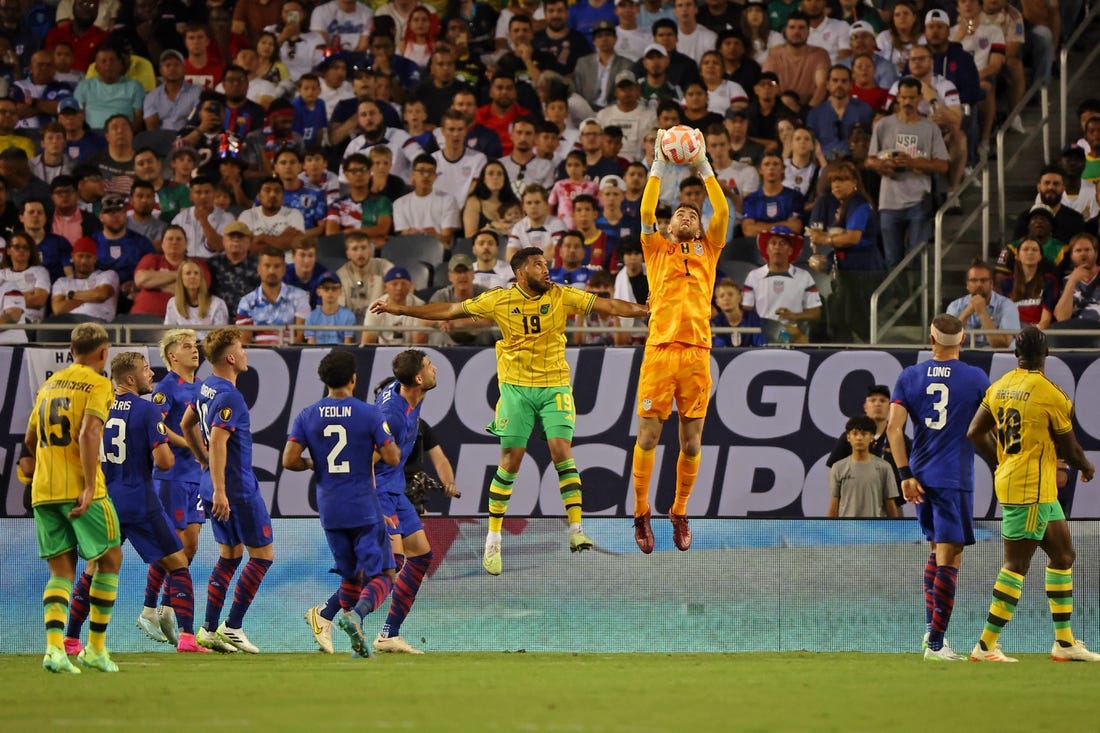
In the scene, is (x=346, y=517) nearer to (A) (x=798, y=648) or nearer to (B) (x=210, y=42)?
(A) (x=798, y=648)

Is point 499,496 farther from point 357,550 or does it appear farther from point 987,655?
point 987,655

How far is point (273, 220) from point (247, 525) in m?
6.47

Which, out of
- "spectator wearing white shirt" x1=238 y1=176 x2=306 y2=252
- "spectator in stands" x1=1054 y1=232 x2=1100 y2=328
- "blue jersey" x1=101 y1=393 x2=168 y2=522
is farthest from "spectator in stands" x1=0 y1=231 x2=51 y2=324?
"spectator in stands" x1=1054 y1=232 x2=1100 y2=328

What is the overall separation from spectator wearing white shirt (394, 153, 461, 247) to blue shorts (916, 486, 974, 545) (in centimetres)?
755

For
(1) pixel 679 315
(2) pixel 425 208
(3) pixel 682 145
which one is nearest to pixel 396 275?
(2) pixel 425 208

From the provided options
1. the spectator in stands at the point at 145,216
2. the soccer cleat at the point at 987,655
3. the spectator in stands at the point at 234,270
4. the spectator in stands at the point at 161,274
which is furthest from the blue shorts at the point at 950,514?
the spectator in stands at the point at 145,216

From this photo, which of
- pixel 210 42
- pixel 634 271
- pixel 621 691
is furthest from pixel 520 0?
pixel 621 691

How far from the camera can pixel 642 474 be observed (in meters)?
12.9

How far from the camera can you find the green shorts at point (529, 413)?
41.8 feet

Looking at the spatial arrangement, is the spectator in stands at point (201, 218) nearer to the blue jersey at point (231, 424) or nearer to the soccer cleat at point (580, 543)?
the blue jersey at point (231, 424)

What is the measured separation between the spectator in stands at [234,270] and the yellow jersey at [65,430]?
6666 millimetres

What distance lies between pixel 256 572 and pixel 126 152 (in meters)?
8.74

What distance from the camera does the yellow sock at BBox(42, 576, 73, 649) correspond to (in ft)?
36.5

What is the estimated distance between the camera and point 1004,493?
39.5ft
